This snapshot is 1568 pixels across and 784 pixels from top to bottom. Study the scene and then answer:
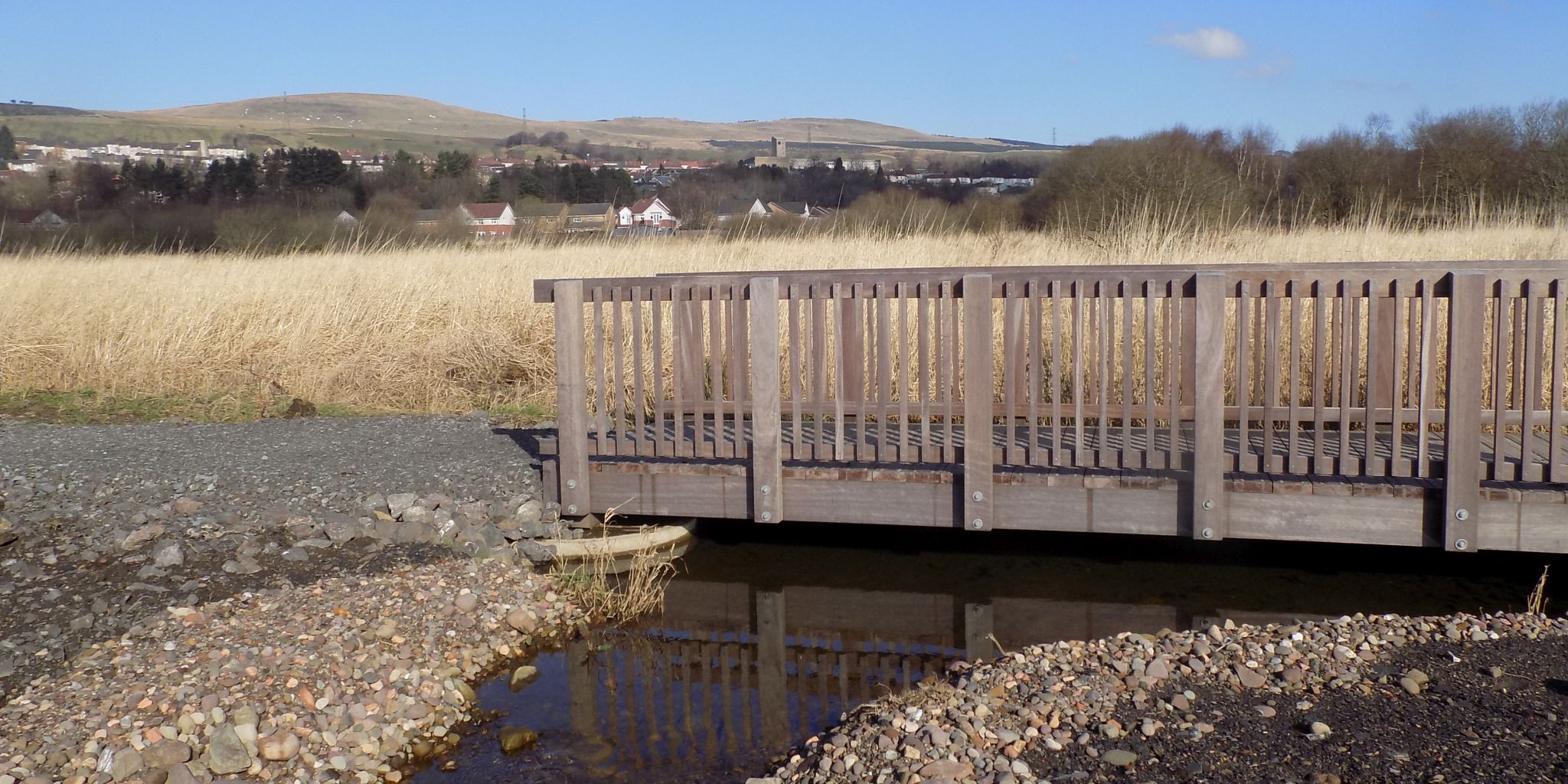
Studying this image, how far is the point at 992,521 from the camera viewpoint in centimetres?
693

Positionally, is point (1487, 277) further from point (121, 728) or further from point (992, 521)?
point (121, 728)

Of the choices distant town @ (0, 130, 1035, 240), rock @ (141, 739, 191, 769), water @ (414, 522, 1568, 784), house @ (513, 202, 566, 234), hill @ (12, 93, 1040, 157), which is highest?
hill @ (12, 93, 1040, 157)

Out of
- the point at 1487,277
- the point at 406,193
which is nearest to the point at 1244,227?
the point at 1487,277

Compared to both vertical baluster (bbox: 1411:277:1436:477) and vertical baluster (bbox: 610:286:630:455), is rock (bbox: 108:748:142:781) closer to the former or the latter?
vertical baluster (bbox: 610:286:630:455)

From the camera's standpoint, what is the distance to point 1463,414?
6.16 meters

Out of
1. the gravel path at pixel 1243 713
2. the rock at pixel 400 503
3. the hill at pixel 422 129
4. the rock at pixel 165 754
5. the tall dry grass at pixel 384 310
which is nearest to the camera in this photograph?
the gravel path at pixel 1243 713

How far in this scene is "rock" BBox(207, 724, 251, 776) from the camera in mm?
4711

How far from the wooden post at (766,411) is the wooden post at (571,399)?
0.99 m

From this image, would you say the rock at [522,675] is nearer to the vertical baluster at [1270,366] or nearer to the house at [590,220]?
the vertical baluster at [1270,366]

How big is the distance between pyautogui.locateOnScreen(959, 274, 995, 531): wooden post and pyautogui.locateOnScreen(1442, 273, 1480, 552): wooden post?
85.0 inches

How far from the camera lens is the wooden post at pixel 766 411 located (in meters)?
7.02

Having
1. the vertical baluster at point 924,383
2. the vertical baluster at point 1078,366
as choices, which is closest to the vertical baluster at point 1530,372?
the vertical baluster at point 1078,366

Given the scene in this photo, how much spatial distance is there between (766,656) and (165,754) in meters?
2.78

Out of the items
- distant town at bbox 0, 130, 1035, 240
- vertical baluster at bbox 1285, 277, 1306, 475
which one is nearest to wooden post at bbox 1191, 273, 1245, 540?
vertical baluster at bbox 1285, 277, 1306, 475
